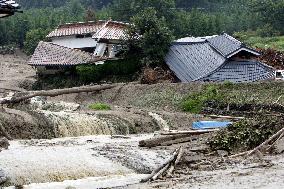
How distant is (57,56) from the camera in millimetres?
42312

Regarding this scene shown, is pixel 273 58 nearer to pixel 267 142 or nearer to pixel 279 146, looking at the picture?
pixel 267 142

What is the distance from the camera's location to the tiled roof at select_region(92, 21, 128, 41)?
43094 mm

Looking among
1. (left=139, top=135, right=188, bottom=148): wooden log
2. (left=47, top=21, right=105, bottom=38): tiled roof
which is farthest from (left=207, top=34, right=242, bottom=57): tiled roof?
(left=139, top=135, right=188, bottom=148): wooden log

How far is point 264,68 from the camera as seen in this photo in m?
35.6

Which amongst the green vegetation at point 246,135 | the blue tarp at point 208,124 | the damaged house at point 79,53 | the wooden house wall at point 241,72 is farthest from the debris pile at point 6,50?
the green vegetation at point 246,135

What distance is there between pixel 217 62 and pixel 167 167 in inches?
749

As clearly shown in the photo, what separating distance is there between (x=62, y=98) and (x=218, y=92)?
10118 millimetres

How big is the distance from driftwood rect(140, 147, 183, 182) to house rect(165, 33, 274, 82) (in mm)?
15726

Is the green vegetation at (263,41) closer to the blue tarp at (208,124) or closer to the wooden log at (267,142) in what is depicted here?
the blue tarp at (208,124)

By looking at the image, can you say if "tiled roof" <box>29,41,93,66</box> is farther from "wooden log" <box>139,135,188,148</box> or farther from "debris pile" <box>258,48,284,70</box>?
"wooden log" <box>139,135,188,148</box>

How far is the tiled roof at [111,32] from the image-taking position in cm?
4309

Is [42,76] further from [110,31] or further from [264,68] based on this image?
[264,68]

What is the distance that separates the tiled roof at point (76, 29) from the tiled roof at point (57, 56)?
526cm

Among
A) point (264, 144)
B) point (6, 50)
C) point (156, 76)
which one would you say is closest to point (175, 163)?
point (264, 144)
